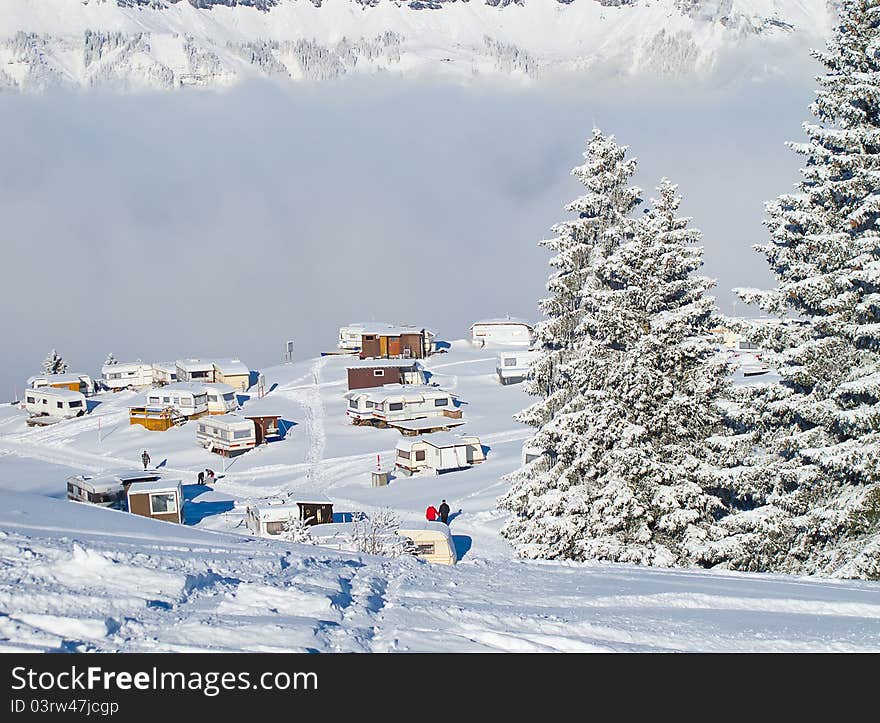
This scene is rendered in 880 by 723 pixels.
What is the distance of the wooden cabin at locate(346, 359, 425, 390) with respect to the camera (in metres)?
68.6

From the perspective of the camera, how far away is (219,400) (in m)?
63.5

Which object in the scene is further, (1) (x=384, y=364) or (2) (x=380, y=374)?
(1) (x=384, y=364)

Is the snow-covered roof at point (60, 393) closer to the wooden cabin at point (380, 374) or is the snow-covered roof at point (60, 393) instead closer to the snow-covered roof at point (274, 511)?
the wooden cabin at point (380, 374)

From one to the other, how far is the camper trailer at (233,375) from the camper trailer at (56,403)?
44.3ft

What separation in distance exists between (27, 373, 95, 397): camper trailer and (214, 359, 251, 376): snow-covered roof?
48.0 ft

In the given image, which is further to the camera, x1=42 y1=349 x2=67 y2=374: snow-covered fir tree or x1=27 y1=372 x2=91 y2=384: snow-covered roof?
x1=42 y1=349 x2=67 y2=374: snow-covered fir tree

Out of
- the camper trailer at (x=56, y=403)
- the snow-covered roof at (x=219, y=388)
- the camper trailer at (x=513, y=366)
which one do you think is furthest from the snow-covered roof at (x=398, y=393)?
the camper trailer at (x=56, y=403)

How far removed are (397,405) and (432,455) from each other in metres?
13.7

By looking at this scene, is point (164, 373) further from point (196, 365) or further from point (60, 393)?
point (60, 393)

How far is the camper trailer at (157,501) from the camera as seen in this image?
33.1 metres

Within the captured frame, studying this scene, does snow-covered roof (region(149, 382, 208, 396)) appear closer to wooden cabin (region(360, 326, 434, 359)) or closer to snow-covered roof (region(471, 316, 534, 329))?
wooden cabin (region(360, 326, 434, 359))

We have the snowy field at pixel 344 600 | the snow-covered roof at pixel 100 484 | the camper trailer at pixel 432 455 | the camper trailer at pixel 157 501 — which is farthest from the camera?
the camper trailer at pixel 432 455

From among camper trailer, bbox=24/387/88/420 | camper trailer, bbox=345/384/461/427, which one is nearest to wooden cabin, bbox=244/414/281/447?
camper trailer, bbox=345/384/461/427

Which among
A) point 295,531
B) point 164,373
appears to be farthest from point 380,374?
point 295,531
